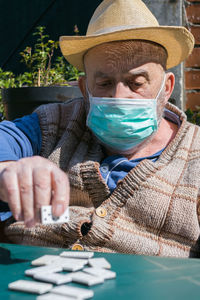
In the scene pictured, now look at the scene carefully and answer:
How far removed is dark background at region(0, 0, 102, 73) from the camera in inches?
216

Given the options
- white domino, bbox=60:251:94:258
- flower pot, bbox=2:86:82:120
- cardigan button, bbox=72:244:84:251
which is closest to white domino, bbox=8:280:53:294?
white domino, bbox=60:251:94:258

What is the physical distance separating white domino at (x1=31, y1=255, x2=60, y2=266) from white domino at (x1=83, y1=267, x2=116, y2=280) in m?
0.14

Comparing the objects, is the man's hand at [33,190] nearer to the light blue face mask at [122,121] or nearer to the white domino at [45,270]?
the white domino at [45,270]

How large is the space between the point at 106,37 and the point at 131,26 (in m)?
0.15

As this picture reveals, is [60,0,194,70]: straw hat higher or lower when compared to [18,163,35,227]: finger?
higher

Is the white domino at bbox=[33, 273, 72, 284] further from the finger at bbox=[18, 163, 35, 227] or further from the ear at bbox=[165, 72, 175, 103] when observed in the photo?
the ear at bbox=[165, 72, 175, 103]

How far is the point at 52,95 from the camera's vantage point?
11.0ft

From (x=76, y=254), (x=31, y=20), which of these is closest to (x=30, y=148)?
(x=76, y=254)

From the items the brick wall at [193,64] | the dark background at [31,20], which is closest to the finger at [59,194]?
the brick wall at [193,64]

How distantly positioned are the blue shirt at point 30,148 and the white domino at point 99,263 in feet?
2.83

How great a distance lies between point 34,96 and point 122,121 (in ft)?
4.02

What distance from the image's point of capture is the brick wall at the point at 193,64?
380cm

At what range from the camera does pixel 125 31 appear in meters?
2.26

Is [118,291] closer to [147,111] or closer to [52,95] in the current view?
[147,111]
